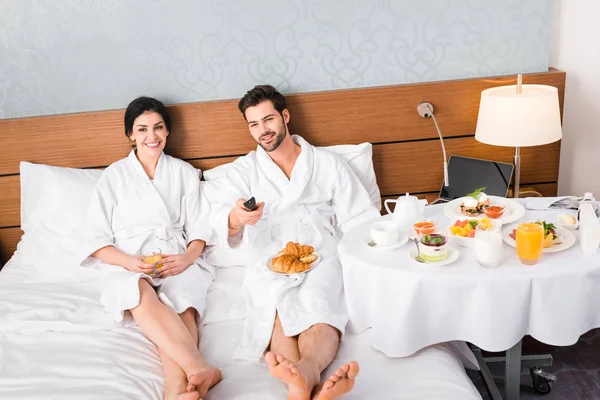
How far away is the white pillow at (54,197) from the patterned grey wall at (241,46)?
0.97ft

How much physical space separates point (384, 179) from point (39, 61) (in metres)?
1.56

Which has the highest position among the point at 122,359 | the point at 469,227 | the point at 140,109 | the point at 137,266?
the point at 140,109

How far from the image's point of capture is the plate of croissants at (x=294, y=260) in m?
2.02

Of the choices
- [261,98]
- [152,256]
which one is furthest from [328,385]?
[261,98]

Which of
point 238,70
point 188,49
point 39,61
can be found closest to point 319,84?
point 238,70

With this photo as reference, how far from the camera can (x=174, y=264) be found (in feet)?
7.14

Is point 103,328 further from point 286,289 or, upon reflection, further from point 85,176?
point 85,176

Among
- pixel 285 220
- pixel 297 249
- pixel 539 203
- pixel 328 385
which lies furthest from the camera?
pixel 285 220

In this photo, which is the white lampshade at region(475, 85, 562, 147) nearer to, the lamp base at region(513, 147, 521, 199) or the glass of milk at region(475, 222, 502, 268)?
the lamp base at region(513, 147, 521, 199)

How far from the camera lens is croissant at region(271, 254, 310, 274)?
2.01 meters

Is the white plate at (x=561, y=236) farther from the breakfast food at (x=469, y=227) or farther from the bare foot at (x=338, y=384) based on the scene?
the bare foot at (x=338, y=384)

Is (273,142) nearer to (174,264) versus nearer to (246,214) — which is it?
(246,214)

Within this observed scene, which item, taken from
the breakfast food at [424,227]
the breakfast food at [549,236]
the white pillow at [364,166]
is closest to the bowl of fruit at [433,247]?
the breakfast food at [424,227]

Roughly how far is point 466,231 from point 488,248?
0.60 feet
